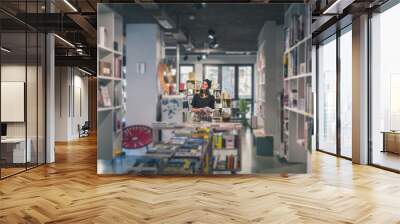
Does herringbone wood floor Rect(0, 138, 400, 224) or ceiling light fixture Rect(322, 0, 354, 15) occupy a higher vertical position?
ceiling light fixture Rect(322, 0, 354, 15)

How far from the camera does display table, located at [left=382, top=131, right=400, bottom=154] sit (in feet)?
22.3

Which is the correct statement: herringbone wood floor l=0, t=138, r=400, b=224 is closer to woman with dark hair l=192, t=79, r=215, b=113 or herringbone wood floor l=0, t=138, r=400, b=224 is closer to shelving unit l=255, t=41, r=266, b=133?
shelving unit l=255, t=41, r=266, b=133

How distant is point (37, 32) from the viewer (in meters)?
7.37

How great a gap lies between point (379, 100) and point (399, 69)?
776mm

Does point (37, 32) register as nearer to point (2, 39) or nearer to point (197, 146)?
point (2, 39)

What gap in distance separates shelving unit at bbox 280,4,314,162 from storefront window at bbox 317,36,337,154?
378 centimetres

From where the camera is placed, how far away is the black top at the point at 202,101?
19.7ft

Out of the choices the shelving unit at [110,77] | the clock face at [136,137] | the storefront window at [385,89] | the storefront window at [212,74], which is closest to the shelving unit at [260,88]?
the storefront window at [212,74]

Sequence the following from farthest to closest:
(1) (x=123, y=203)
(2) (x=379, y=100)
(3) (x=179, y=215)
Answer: (2) (x=379, y=100), (1) (x=123, y=203), (3) (x=179, y=215)

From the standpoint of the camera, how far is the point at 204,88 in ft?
19.9

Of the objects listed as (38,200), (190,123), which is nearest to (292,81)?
(190,123)

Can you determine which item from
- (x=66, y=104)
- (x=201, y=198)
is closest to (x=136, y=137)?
(x=201, y=198)

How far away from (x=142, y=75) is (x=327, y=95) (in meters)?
5.76

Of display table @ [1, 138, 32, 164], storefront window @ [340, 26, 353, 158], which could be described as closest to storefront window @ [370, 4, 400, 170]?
storefront window @ [340, 26, 353, 158]
